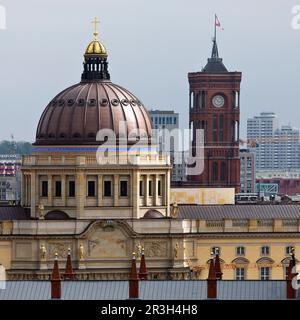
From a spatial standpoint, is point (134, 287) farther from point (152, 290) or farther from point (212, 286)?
point (212, 286)

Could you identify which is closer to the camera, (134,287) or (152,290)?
(134,287)

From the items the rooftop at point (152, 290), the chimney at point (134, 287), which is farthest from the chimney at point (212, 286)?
the chimney at point (134, 287)

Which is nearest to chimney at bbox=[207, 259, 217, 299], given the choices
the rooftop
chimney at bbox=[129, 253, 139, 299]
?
the rooftop

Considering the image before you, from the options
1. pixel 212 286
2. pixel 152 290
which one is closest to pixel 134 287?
pixel 152 290

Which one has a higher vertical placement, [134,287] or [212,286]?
[212,286]

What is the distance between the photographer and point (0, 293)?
17638 cm

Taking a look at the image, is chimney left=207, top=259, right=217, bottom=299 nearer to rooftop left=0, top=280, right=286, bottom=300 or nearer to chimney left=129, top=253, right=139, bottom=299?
rooftop left=0, top=280, right=286, bottom=300

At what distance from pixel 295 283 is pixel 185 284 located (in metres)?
6.03

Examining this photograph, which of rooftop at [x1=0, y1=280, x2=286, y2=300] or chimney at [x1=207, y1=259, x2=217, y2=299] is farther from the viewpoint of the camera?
rooftop at [x1=0, y1=280, x2=286, y2=300]

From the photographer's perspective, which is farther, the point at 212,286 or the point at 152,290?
the point at 152,290
